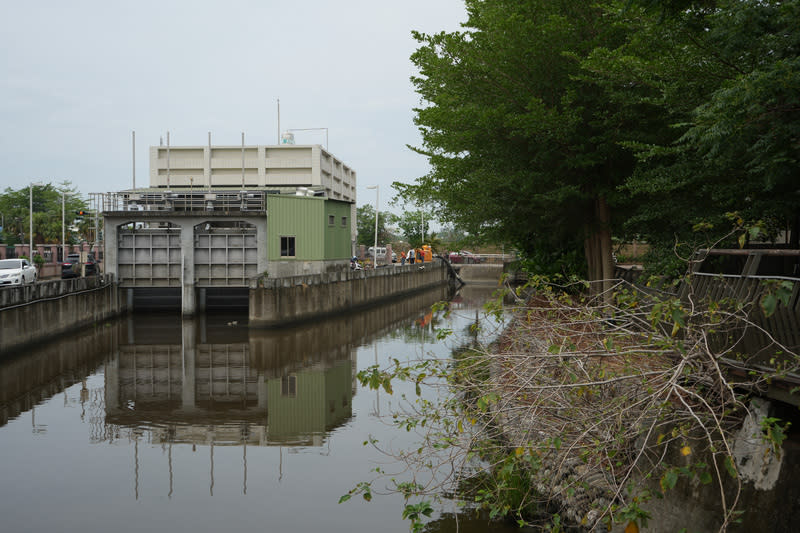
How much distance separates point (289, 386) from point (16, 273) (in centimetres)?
1702

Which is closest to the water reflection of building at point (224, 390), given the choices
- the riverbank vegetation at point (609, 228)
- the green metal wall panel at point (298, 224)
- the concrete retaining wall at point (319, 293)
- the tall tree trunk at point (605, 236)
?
the concrete retaining wall at point (319, 293)

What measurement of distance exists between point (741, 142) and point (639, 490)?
505 centimetres

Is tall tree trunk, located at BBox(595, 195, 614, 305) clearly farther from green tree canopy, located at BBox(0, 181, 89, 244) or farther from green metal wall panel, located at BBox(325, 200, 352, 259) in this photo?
green tree canopy, located at BBox(0, 181, 89, 244)

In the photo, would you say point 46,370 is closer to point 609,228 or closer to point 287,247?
point 287,247

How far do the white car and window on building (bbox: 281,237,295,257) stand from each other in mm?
11997

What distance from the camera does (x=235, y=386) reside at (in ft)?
65.2

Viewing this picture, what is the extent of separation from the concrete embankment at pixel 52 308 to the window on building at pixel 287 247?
8.68 metres

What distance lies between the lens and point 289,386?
65.0 feet

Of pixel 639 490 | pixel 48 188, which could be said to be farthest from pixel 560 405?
pixel 48 188

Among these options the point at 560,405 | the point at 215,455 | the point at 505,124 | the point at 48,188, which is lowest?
the point at 215,455

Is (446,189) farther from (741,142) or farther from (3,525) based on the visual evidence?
(3,525)

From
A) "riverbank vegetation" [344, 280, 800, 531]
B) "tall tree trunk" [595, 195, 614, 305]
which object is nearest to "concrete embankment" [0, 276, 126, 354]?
"tall tree trunk" [595, 195, 614, 305]

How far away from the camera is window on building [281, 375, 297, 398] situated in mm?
19000

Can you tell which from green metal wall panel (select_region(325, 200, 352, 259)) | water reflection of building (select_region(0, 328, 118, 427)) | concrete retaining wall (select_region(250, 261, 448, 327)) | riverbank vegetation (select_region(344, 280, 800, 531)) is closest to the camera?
riverbank vegetation (select_region(344, 280, 800, 531))
